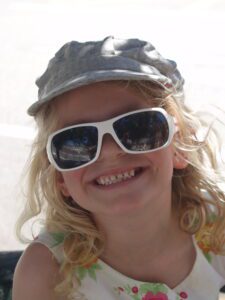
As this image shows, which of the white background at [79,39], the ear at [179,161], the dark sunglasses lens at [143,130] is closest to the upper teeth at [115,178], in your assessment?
the dark sunglasses lens at [143,130]

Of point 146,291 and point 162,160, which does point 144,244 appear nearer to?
point 146,291

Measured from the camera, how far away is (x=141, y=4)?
5.91 meters

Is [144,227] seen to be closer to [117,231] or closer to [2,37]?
[117,231]

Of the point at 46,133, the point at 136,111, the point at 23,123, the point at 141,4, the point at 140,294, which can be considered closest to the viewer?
the point at 136,111

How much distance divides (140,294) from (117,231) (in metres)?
0.22

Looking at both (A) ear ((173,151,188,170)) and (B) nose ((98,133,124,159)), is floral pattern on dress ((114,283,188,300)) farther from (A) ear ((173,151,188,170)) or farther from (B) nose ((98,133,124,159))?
(B) nose ((98,133,124,159))

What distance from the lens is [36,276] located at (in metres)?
1.81

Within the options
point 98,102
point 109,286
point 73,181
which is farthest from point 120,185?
point 109,286

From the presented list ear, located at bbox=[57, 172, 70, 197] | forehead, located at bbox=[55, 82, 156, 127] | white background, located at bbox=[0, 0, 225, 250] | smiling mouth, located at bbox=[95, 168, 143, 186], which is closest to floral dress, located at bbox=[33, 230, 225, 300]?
ear, located at bbox=[57, 172, 70, 197]

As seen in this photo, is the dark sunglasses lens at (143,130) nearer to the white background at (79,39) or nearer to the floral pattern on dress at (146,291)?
the floral pattern on dress at (146,291)

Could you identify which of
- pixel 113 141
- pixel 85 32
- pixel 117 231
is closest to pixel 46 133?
A: pixel 113 141

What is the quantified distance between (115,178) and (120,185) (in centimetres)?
2

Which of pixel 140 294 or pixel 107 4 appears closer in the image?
pixel 140 294

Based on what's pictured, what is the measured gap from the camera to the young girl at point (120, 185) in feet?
5.37
